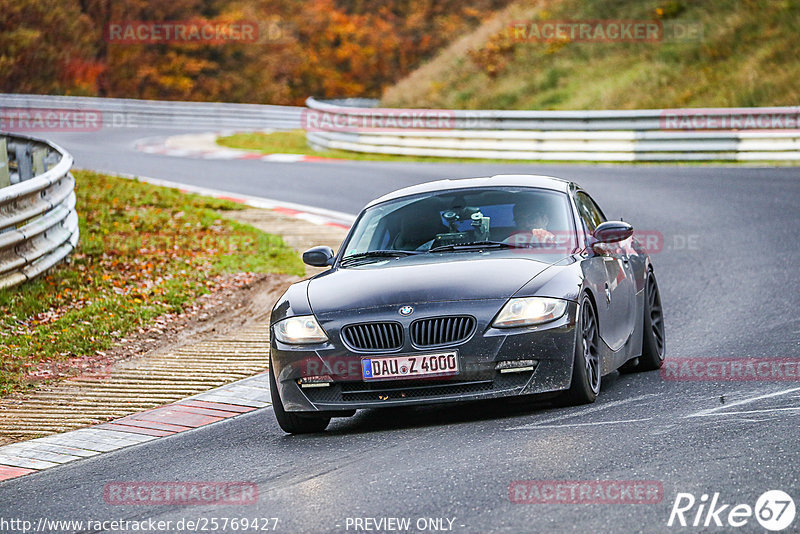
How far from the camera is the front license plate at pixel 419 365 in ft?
23.2

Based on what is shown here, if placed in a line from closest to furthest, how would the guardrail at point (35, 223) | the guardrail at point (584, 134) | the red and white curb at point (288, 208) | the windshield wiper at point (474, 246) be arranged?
1. the windshield wiper at point (474, 246)
2. the guardrail at point (35, 223)
3. the red and white curb at point (288, 208)
4. the guardrail at point (584, 134)

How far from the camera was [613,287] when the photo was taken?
27.5 ft

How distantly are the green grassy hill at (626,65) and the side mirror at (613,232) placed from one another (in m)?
21.7

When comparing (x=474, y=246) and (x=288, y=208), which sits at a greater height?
(x=474, y=246)

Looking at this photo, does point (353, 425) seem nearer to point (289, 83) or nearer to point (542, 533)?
point (542, 533)

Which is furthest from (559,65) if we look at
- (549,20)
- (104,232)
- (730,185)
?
(104,232)

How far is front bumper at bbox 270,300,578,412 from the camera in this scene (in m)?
7.10

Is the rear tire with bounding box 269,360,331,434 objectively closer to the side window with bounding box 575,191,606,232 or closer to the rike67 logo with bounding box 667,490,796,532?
the side window with bounding box 575,191,606,232

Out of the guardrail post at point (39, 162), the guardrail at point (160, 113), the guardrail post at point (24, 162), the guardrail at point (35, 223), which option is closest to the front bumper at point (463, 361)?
the guardrail at point (35, 223)

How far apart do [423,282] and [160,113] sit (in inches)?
1604
